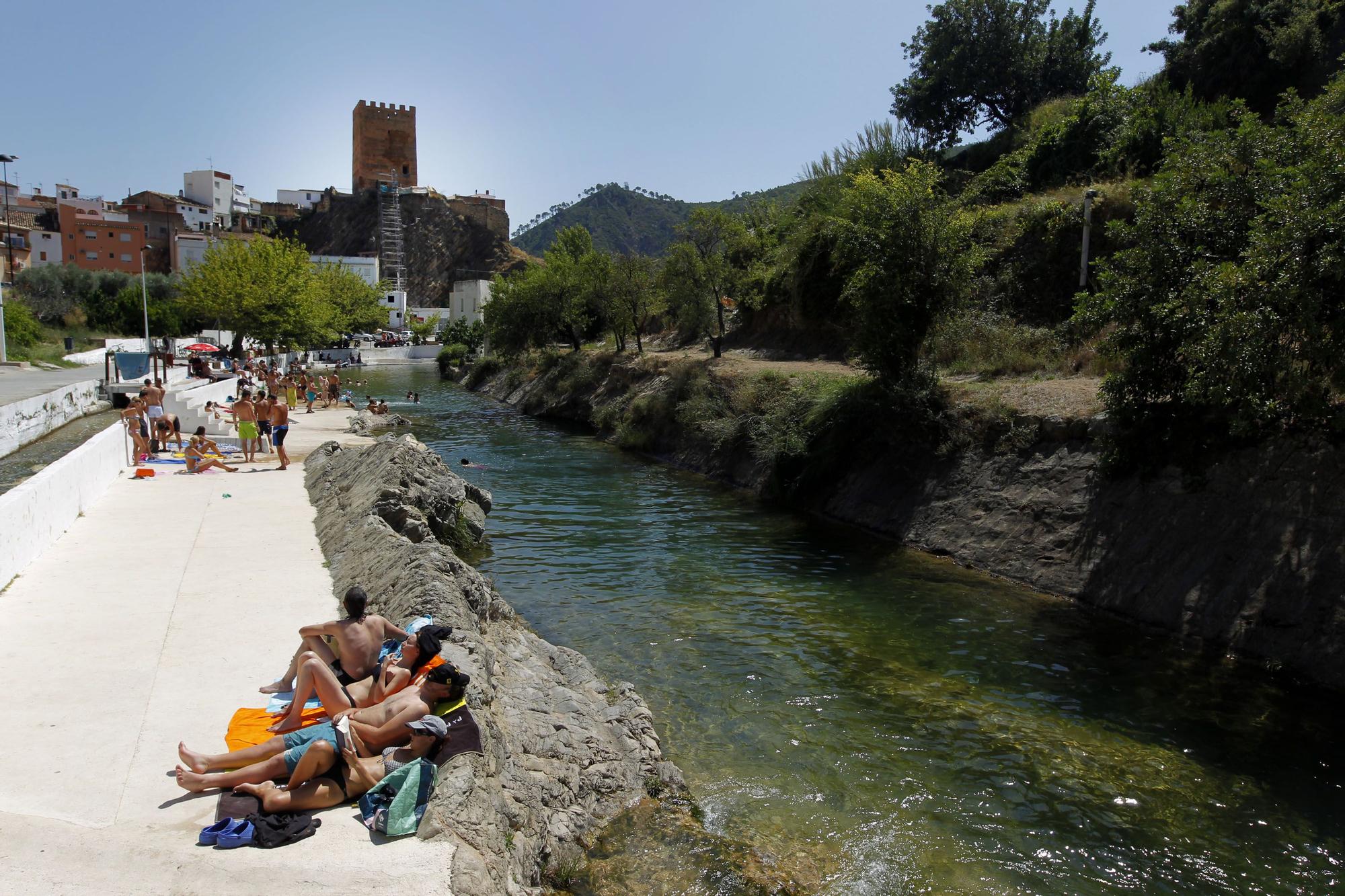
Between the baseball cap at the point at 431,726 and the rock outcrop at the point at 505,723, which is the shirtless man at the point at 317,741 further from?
the rock outcrop at the point at 505,723

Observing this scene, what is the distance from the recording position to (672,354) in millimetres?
38125

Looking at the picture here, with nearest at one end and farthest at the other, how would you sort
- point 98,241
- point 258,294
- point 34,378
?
point 34,378, point 258,294, point 98,241

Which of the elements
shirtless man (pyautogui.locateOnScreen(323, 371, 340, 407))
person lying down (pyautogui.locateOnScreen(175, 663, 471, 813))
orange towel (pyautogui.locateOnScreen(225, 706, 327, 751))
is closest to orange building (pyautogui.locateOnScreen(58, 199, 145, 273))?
shirtless man (pyautogui.locateOnScreen(323, 371, 340, 407))

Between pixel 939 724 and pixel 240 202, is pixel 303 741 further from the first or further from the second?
pixel 240 202

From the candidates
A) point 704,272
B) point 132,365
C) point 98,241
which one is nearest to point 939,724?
point 704,272

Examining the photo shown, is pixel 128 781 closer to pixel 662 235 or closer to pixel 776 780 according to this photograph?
pixel 776 780

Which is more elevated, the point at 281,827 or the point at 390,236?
the point at 390,236

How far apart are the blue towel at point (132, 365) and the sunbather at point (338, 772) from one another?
37.8m

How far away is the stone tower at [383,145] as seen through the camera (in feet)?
441

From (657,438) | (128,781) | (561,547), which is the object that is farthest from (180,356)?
(128,781)

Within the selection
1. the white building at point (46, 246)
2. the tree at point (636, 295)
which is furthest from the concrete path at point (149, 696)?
the white building at point (46, 246)

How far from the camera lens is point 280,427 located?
19.6m

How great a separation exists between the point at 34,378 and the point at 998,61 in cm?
4366

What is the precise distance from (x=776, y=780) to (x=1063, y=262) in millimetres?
20798
